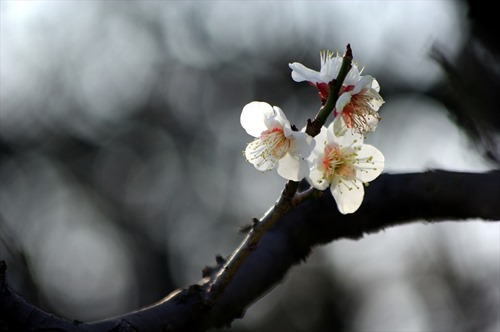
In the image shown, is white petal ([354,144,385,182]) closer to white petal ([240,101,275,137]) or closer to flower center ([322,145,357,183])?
flower center ([322,145,357,183])

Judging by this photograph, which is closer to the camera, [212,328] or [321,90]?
[321,90]

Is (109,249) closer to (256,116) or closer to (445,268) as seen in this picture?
(445,268)

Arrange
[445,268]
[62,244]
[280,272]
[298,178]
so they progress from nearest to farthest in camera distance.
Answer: [298,178]
[280,272]
[445,268]
[62,244]

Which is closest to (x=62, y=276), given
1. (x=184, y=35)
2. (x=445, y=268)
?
(x=184, y=35)

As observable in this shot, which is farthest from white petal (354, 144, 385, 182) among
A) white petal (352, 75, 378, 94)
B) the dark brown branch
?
the dark brown branch

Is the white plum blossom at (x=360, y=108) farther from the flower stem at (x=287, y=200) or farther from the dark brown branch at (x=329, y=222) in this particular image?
the dark brown branch at (x=329, y=222)

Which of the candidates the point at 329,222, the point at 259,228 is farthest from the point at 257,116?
the point at 329,222

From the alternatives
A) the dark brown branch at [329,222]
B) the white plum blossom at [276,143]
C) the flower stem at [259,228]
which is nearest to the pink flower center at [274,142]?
the white plum blossom at [276,143]

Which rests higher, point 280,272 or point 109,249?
point 109,249
